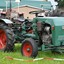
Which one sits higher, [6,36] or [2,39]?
[6,36]

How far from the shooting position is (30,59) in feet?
32.5

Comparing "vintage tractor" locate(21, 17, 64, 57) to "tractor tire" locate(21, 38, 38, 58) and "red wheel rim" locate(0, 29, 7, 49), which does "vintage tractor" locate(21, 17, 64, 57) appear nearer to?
"tractor tire" locate(21, 38, 38, 58)

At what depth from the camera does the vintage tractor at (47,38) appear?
1038 cm

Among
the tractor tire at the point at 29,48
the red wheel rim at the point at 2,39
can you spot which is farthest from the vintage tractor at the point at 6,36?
the tractor tire at the point at 29,48

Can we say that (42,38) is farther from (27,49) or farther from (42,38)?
(27,49)

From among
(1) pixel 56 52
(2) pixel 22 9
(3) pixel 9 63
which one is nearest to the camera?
(3) pixel 9 63

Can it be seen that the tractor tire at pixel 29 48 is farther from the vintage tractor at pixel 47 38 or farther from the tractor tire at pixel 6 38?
the tractor tire at pixel 6 38

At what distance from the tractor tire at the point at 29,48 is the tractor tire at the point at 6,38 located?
829 mm

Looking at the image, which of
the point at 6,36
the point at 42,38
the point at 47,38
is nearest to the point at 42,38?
the point at 42,38

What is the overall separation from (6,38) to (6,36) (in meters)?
0.07

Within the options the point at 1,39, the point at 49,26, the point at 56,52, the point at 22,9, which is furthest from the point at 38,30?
the point at 22,9

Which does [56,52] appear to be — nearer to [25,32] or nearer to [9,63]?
[25,32]

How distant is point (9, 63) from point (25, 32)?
3255mm

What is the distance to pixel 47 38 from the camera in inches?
420
